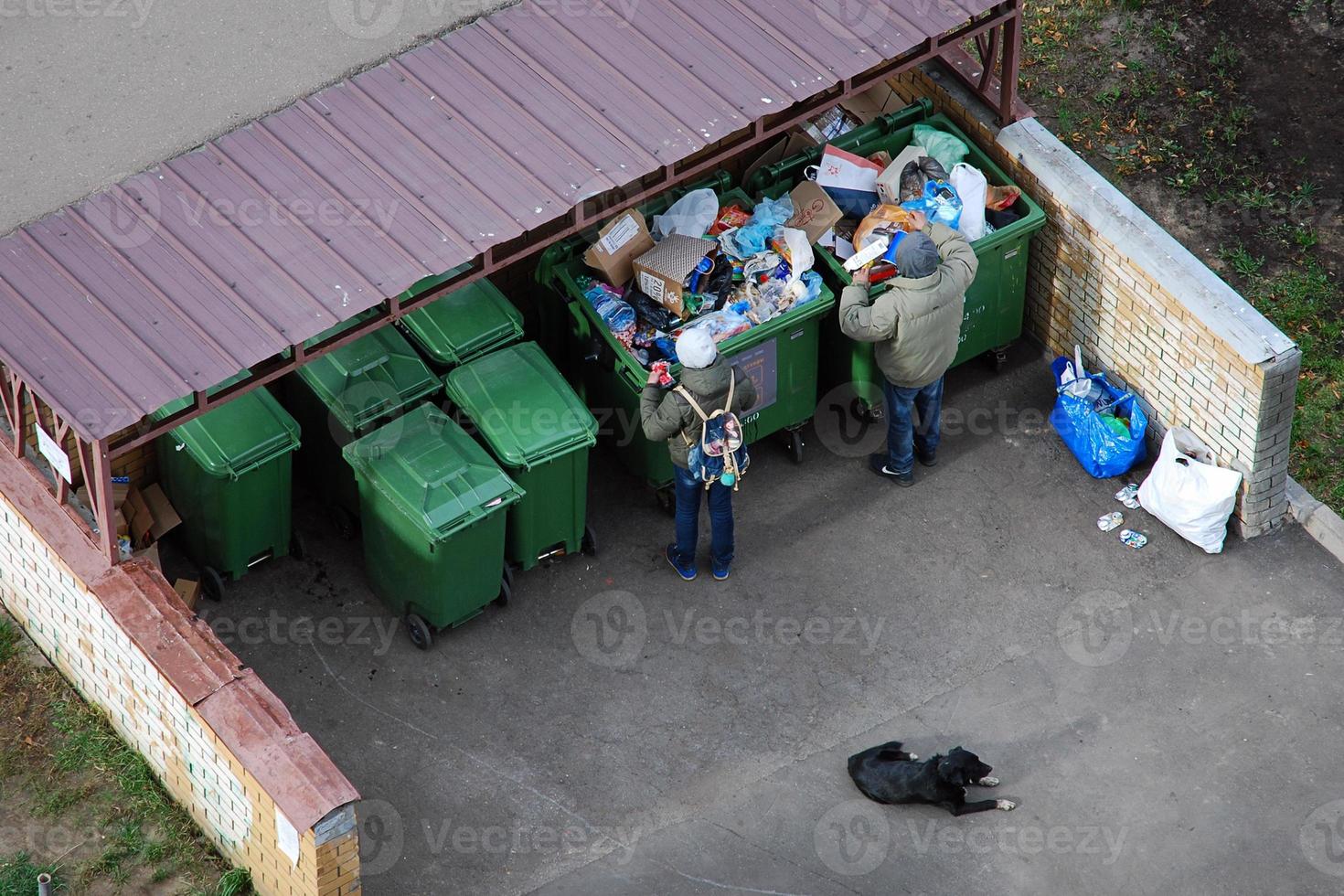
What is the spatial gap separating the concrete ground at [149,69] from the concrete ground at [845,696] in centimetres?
234

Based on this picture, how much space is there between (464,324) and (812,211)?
6.96ft

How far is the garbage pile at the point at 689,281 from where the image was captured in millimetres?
11672

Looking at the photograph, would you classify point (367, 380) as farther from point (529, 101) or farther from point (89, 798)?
point (89, 798)

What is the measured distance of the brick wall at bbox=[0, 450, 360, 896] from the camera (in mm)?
9531

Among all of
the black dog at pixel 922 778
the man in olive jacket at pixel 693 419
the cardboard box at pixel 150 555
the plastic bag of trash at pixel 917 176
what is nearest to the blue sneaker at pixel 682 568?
the man in olive jacket at pixel 693 419

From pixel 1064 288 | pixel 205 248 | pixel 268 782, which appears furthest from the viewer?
pixel 1064 288

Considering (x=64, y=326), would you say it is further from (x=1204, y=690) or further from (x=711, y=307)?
(x=1204, y=690)

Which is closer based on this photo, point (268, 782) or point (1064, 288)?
point (268, 782)

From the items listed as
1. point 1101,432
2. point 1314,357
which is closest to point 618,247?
point 1101,432

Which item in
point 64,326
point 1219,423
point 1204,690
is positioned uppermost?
point 64,326

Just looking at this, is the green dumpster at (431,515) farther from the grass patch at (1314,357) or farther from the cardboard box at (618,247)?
the grass patch at (1314,357)

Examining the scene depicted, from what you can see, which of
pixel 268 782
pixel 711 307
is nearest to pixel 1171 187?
pixel 711 307

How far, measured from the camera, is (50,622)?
11.1m

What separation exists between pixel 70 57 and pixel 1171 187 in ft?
23.1
